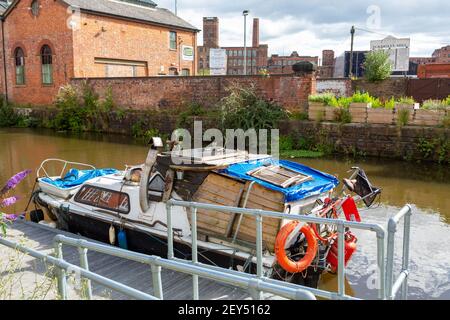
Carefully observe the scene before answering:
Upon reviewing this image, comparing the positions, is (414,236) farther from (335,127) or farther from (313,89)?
(313,89)

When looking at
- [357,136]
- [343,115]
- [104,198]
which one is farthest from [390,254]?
[343,115]

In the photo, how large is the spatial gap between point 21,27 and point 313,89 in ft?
67.4

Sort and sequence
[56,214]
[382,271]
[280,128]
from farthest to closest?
[280,128] → [56,214] → [382,271]

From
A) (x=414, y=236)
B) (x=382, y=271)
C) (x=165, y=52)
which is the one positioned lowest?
(x=414, y=236)

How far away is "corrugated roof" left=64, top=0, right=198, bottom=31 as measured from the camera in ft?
89.6

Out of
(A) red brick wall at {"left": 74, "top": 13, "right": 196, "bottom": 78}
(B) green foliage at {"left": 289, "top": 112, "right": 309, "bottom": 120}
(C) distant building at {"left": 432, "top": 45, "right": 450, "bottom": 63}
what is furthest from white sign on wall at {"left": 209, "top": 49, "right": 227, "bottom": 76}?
(C) distant building at {"left": 432, "top": 45, "right": 450, "bottom": 63}

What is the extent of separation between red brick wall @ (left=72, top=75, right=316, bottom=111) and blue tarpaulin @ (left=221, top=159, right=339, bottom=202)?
11.5m

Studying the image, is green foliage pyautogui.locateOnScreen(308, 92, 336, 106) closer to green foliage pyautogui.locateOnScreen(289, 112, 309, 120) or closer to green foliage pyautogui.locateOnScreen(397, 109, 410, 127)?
green foliage pyautogui.locateOnScreen(289, 112, 309, 120)

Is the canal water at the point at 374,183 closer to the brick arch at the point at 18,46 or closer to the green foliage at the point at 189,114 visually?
the green foliage at the point at 189,114

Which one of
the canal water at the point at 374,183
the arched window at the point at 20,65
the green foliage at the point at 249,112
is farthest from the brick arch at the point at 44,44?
the green foliage at the point at 249,112

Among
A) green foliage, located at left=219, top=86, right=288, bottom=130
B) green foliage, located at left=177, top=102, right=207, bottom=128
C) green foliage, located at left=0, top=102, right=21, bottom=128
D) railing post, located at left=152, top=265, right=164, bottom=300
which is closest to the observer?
railing post, located at left=152, top=265, right=164, bottom=300

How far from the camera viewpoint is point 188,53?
34.3 m

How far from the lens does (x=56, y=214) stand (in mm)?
8648
